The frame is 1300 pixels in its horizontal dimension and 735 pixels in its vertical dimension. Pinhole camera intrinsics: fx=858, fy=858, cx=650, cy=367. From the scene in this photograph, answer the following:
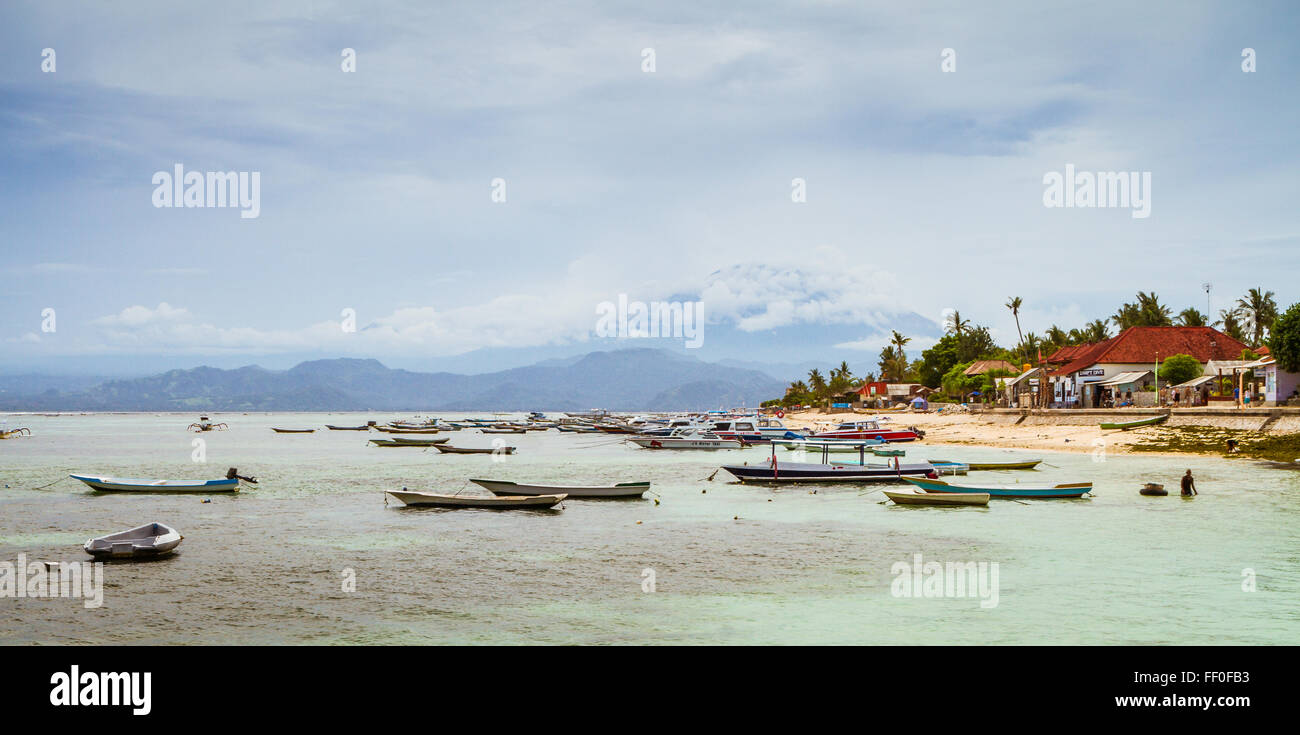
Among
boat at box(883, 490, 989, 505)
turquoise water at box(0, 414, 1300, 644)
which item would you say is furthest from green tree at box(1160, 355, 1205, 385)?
boat at box(883, 490, 989, 505)

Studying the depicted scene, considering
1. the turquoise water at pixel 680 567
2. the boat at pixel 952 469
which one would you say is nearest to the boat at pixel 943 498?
the turquoise water at pixel 680 567

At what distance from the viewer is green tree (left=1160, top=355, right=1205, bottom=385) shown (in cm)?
8844

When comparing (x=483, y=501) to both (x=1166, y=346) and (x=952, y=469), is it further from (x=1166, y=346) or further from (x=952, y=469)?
(x=1166, y=346)

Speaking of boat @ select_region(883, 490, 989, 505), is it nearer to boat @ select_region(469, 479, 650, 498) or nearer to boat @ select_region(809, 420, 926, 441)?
boat @ select_region(469, 479, 650, 498)

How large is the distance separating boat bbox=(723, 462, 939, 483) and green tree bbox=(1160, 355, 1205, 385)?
5594 centimetres

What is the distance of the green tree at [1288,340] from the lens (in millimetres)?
60156

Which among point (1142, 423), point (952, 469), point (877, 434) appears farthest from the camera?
point (877, 434)

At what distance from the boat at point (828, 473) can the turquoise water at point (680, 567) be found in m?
0.86

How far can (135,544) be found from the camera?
26172 millimetres

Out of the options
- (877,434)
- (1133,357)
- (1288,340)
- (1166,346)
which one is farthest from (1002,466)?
(1166,346)

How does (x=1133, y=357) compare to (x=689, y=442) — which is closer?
(x=689, y=442)

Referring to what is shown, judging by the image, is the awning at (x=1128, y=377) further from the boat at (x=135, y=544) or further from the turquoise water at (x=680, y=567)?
the boat at (x=135, y=544)

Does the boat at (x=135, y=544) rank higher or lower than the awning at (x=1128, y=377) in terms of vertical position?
lower

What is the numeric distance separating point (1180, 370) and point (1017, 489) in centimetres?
6109
